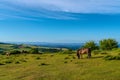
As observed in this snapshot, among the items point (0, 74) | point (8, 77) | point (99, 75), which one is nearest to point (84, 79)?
point (99, 75)

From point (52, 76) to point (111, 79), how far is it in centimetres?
500

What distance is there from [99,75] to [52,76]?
12.7ft

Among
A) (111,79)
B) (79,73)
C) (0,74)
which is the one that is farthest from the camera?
(0,74)

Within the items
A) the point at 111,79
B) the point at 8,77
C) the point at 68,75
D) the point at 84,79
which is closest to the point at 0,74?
the point at 8,77

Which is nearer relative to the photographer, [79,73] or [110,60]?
[79,73]

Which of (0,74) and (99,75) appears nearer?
(99,75)

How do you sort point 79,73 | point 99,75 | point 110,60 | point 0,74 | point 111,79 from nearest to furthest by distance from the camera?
point 111,79 < point 99,75 < point 79,73 < point 0,74 < point 110,60

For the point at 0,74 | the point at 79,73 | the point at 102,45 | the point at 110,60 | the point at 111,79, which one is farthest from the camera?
the point at 102,45

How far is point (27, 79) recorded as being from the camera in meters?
20.1

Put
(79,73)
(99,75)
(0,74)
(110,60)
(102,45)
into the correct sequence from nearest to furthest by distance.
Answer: (99,75)
(79,73)
(0,74)
(110,60)
(102,45)

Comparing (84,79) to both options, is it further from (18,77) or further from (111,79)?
(18,77)

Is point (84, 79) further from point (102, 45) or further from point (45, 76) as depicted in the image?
point (102, 45)

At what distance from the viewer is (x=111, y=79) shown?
1814 centimetres

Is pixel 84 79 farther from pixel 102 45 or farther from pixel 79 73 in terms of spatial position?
pixel 102 45
